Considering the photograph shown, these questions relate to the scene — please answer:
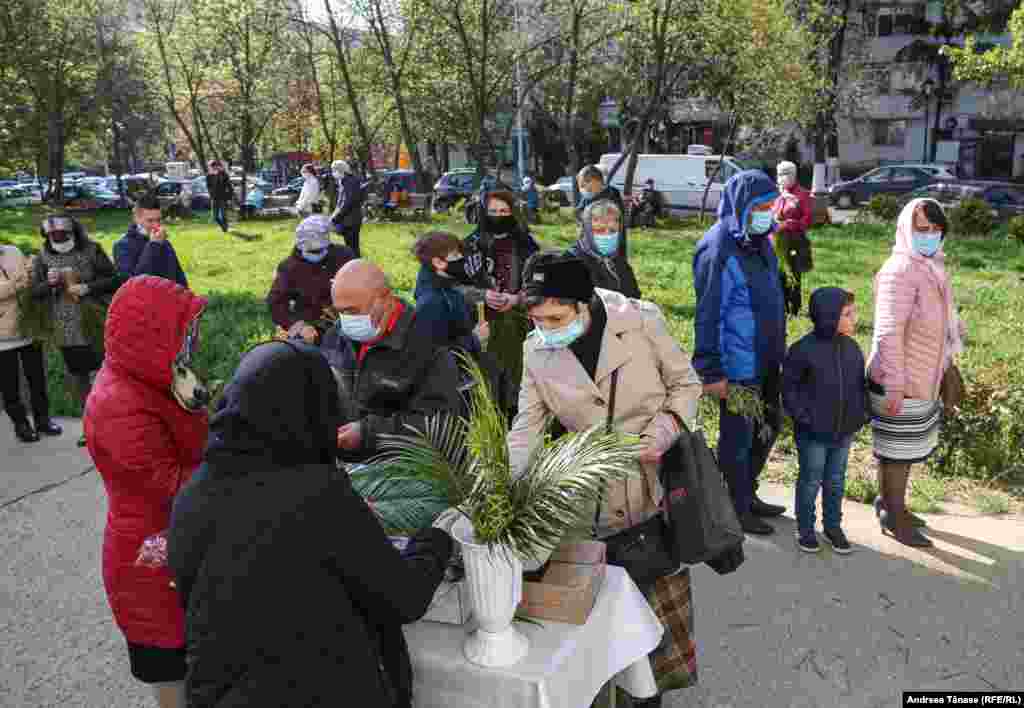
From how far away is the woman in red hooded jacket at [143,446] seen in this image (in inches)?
112

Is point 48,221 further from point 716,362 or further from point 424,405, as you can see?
point 716,362

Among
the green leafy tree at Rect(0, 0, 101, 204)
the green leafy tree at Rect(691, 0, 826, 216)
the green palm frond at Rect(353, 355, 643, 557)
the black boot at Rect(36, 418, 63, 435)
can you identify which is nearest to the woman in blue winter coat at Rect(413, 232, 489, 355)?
the green palm frond at Rect(353, 355, 643, 557)

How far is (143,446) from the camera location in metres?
2.84

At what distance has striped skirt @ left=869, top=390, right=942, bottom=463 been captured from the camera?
471 cm

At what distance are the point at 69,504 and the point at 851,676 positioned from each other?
490 centimetres

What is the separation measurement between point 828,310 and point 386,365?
227 centimetres

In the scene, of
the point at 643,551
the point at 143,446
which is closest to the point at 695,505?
the point at 643,551

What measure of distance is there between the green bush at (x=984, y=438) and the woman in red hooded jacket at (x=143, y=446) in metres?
4.99

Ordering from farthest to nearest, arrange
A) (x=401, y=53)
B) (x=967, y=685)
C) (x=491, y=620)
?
(x=401, y=53), (x=967, y=685), (x=491, y=620)

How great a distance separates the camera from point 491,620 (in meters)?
2.46

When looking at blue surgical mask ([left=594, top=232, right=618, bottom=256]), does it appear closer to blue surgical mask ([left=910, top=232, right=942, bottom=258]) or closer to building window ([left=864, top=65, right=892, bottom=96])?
blue surgical mask ([left=910, top=232, right=942, bottom=258])

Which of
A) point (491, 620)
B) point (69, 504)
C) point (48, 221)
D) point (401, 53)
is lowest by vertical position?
point (69, 504)

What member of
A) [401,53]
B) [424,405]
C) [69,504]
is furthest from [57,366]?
[401,53]

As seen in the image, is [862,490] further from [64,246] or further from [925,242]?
[64,246]
